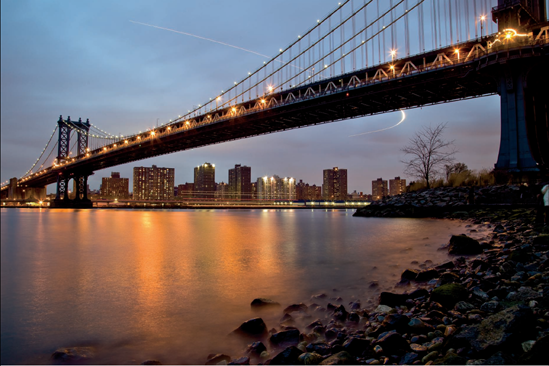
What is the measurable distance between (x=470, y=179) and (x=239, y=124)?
2426 centimetres

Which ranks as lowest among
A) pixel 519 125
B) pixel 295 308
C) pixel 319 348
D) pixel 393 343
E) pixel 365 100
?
pixel 295 308

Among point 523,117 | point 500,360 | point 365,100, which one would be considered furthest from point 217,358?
point 365,100

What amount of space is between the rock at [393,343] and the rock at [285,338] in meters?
0.74

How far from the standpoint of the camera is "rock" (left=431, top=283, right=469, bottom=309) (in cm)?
308

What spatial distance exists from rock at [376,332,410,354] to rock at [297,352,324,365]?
1.52 ft

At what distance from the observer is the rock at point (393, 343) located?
2.29 meters

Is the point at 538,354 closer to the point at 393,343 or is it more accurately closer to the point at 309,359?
the point at 393,343

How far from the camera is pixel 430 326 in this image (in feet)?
8.53

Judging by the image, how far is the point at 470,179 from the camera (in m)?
21.3

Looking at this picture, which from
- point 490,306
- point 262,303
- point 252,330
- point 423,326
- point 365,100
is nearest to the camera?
point 423,326

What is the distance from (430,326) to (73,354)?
285 centimetres

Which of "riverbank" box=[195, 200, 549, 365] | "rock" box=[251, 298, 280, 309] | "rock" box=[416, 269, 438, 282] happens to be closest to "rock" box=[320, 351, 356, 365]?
"riverbank" box=[195, 200, 549, 365]

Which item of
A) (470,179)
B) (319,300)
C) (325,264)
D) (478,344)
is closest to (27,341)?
(319,300)

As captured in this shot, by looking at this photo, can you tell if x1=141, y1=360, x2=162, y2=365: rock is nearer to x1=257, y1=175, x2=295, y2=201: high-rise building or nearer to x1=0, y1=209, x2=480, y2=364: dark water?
x1=0, y1=209, x2=480, y2=364: dark water
